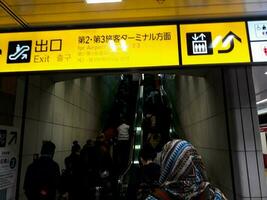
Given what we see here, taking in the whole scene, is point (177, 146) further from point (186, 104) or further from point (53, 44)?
point (186, 104)

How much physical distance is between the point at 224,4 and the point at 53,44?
2106 mm

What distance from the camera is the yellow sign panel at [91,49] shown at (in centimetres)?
318

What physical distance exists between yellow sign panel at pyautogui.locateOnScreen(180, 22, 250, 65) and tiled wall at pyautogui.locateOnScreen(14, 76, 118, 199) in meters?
3.64

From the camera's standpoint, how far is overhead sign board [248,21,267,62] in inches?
123

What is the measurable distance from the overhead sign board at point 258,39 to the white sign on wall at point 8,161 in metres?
3.75

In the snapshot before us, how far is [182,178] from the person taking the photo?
1.55 meters

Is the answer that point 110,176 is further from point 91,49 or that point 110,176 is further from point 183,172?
point 183,172

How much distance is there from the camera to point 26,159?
5414 mm

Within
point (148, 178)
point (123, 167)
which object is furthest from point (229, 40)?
point (123, 167)

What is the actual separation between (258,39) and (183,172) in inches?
93.1

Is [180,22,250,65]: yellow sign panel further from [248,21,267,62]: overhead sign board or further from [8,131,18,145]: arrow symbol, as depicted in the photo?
[8,131,18,145]: arrow symbol

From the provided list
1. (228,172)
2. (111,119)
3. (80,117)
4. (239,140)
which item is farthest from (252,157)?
(111,119)

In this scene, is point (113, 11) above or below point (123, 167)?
above

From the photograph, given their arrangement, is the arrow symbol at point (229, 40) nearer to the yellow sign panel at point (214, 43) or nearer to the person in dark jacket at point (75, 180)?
the yellow sign panel at point (214, 43)
